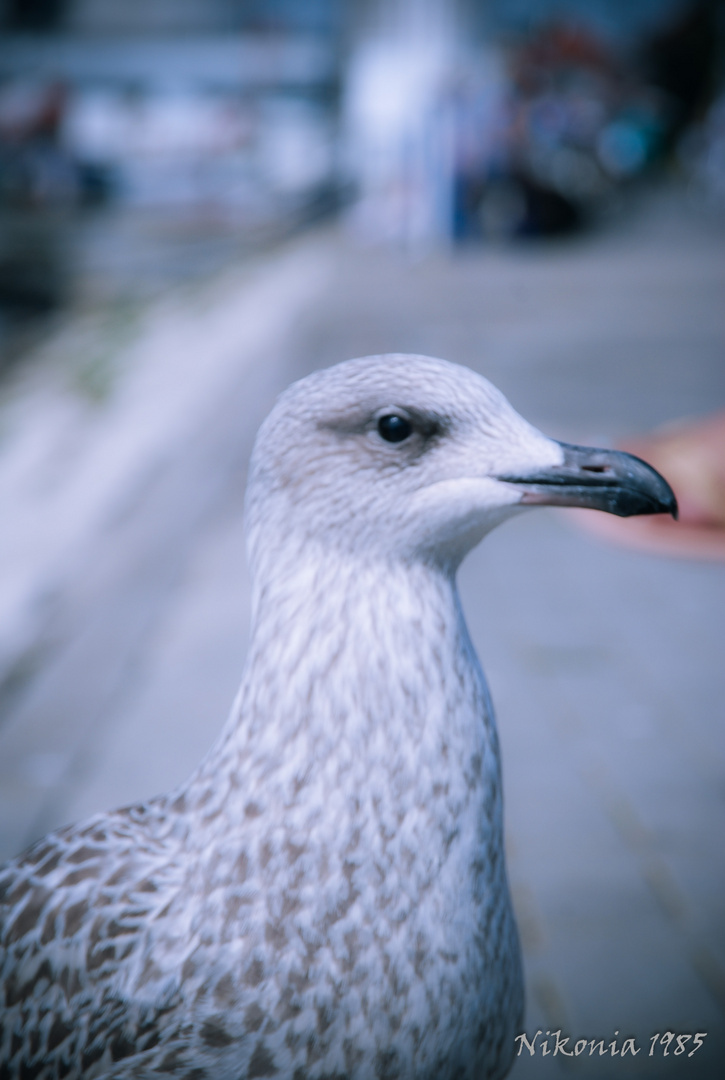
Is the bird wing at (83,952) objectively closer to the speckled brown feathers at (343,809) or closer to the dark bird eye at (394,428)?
the speckled brown feathers at (343,809)

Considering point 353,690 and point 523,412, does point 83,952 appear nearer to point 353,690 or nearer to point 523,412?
point 353,690

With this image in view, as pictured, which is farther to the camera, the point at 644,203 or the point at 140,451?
the point at 644,203

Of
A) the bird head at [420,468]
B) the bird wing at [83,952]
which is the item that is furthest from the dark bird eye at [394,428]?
the bird wing at [83,952]

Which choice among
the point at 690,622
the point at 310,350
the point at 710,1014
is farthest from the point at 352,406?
the point at 310,350

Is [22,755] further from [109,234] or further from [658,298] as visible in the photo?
[109,234]

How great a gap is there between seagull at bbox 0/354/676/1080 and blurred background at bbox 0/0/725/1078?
955mm

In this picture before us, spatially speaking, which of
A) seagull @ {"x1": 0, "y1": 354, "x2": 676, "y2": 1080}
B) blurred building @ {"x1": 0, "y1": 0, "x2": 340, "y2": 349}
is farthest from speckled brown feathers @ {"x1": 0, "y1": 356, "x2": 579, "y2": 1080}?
blurred building @ {"x1": 0, "y1": 0, "x2": 340, "y2": 349}

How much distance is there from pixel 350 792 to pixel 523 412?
17.0 feet

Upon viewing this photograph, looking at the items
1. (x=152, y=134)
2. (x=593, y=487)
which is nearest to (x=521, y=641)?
(x=593, y=487)

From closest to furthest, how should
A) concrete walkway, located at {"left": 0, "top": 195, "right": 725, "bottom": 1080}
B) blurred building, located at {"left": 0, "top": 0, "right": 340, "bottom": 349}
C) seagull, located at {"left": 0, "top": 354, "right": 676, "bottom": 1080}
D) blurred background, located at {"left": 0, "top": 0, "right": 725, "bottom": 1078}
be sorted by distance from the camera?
seagull, located at {"left": 0, "top": 354, "right": 676, "bottom": 1080} < concrete walkway, located at {"left": 0, "top": 195, "right": 725, "bottom": 1080} < blurred background, located at {"left": 0, "top": 0, "right": 725, "bottom": 1078} < blurred building, located at {"left": 0, "top": 0, "right": 340, "bottom": 349}

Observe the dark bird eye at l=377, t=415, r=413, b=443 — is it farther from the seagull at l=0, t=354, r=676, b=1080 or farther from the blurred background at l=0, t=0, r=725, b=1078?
the blurred background at l=0, t=0, r=725, b=1078

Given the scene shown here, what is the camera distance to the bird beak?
→ 1250 millimetres

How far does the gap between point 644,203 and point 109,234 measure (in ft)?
34.3

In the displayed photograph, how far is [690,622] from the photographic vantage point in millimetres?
3910
